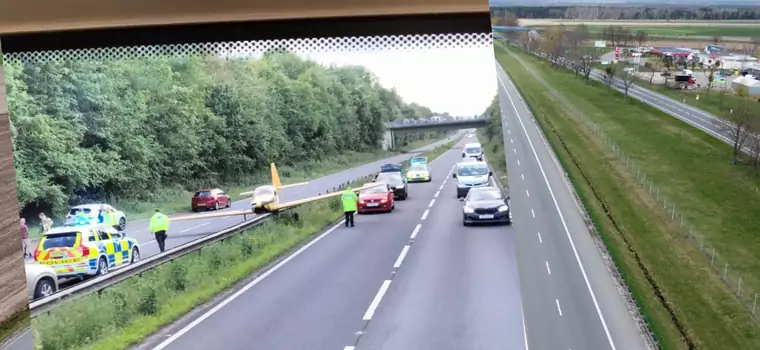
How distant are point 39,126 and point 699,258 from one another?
5.59ft

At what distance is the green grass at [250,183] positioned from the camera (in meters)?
1.64

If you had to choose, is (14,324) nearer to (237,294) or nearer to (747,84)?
(237,294)

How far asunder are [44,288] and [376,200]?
952 millimetres

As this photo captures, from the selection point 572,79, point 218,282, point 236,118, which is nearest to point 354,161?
point 236,118

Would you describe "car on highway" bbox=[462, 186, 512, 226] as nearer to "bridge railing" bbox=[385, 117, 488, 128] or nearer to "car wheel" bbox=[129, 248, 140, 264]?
"bridge railing" bbox=[385, 117, 488, 128]

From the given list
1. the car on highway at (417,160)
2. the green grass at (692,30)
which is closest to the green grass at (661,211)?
the green grass at (692,30)

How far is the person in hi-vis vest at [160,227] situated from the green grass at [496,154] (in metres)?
0.90

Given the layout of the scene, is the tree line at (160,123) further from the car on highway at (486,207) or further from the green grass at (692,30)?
the green grass at (692,30)

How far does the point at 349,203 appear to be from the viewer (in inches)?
64.4

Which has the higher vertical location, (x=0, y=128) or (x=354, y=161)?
(x=0, y=128)

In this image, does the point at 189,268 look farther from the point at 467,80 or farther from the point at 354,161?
the point at 467,80

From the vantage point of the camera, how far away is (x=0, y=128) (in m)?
1.69

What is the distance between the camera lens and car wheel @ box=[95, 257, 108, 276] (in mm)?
1624

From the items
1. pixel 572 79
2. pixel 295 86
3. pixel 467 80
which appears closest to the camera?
pixel 572 79
